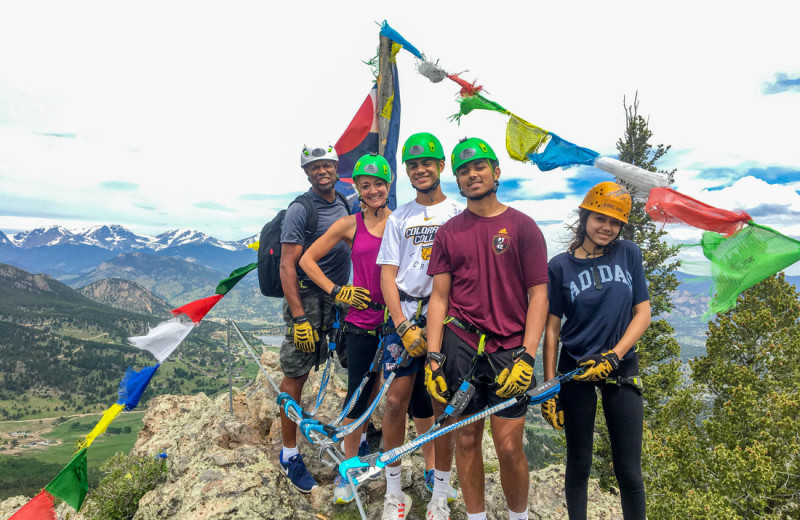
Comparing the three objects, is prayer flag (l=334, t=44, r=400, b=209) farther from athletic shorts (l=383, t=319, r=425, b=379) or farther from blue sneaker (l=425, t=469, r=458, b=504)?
blue sneaker (l=425, t=469, r=458, b=504)

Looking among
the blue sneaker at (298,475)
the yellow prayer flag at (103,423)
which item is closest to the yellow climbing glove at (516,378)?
the blue sneaker at (298,475)

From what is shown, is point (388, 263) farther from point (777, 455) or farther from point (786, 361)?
point (786, 361)

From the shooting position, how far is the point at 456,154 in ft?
13.1

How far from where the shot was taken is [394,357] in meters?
4.54

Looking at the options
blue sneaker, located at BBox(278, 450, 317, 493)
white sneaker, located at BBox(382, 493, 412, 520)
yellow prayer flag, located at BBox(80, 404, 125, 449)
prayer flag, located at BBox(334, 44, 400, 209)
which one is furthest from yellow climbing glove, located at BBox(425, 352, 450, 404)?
yellow prayer flag, located at BBox(80, 404, 125, 449)

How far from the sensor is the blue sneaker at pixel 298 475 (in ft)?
18.3

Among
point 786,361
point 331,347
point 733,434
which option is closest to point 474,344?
point 331,347

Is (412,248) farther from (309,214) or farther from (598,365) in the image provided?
(598,365)

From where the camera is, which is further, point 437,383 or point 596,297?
point 596,297

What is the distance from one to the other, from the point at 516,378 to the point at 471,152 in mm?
2188

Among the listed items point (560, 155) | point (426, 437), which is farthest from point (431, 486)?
point (560, 155)

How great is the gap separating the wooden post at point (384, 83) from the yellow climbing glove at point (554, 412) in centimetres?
601

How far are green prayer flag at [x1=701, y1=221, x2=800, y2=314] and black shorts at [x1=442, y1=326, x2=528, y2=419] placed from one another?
98.8 inches

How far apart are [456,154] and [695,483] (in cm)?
1680
